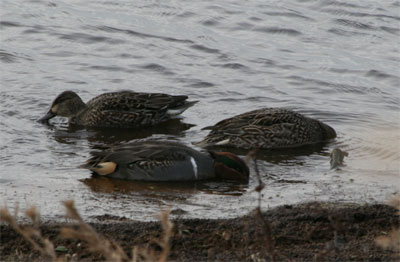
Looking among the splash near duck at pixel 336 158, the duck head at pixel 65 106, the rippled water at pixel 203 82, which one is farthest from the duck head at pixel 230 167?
the duck head at pixel 65 106

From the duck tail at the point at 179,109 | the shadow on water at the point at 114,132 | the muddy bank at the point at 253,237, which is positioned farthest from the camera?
the duck tail at the point at 179,109

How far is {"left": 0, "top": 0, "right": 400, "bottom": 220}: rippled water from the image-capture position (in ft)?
30.4

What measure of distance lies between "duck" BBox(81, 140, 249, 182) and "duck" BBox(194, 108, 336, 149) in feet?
5.07

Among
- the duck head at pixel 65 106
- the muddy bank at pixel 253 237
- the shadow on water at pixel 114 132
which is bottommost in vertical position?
the shadow on water at pixel 114 132

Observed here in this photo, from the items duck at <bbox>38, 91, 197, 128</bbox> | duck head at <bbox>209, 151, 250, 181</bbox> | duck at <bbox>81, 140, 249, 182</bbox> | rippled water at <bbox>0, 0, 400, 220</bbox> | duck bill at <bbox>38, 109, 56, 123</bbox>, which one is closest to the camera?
rippled water at <bbox>0, 0, 400, 220</bbox>

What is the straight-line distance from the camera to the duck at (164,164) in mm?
9695

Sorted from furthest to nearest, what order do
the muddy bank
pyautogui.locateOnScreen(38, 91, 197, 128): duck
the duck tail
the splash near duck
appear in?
the duck tail < pyautogui.locateOnScreen(38, 91, 197, 128): duck < the splash near duck < the muddy bank

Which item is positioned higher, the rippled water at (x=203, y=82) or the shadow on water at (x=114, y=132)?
the rippled water at (x=203, y=82)

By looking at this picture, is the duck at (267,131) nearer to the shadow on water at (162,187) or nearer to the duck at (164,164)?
the duck at (164,164)

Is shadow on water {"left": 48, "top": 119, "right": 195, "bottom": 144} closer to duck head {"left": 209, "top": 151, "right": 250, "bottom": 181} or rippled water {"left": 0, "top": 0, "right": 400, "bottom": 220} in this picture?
rippled water {"left": 0, "top": 0, "right": 400, "bottom": 220}

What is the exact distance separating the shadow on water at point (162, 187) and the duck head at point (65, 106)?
314cm

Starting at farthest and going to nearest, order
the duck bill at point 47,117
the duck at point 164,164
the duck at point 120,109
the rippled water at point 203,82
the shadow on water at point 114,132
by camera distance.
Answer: the duck at point 120,109 < the duck bill at point 47,117 < the shadow on water at point 114,132 < the duck at point 164,164 < the rippled water at point 203,82

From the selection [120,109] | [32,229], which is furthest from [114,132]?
[32,229]

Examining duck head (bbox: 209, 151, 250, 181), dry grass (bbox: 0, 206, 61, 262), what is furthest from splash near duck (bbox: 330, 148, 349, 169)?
dry grass (bbox: 0, 206, 61, 262)
